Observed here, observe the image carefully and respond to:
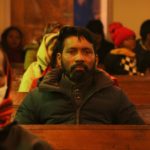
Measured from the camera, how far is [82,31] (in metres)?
2.78

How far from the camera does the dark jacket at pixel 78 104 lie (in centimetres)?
264

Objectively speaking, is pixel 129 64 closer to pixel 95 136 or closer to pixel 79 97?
pixel 79 97

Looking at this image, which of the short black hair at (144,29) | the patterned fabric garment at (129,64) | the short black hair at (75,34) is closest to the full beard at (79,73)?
the short black hair at (75,34)

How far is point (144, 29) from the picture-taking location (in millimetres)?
7402

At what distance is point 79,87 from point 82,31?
1.03 ft

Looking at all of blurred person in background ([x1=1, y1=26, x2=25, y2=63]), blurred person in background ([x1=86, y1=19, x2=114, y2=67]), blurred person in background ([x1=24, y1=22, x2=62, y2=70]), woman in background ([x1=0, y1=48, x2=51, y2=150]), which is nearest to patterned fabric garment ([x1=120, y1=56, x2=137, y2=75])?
blurred person in background ([x1=24, y1=22, x2=62, y2=70])

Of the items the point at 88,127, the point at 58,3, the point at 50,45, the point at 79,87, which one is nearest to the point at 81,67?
the point at 79,87

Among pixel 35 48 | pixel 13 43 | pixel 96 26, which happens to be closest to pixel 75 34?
pixel 35 48

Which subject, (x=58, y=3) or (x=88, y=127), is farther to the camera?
(x=58, y=3)

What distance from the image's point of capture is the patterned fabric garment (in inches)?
215

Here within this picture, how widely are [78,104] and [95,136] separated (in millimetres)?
232

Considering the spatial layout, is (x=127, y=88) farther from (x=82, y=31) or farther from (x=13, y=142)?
(x=13, y=142)

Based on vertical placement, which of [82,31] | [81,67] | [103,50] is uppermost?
[82,31]

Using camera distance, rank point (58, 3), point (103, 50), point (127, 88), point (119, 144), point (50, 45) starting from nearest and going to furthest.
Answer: point (119, 144)
point (50, 45)
point (127, 88)
point (103, 50)
point (58, 3)
